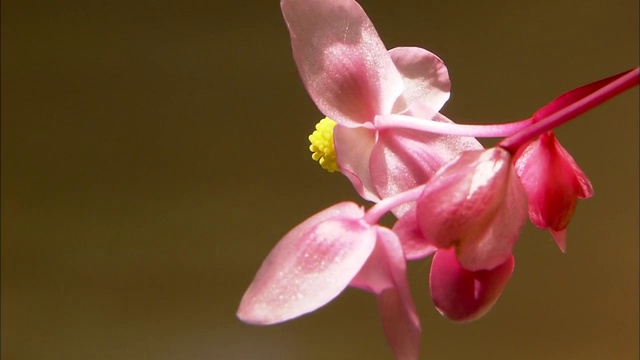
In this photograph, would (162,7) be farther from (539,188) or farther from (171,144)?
(539,188)

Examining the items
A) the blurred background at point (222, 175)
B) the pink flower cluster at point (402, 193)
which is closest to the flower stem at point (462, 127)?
the pink flower cluster at point (402, 193)

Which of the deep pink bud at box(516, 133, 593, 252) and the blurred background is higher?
the deep pink bud at box(516, 133, 593, 252)

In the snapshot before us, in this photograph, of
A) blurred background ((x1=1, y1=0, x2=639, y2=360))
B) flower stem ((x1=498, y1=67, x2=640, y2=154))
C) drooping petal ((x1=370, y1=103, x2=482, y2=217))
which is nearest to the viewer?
flower stem ((x1=498, y1=67, x2=640, y2=154))

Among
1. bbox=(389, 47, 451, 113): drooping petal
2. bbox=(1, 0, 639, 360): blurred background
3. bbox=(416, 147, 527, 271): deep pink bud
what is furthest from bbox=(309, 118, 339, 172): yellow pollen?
bbox=(1, 0, 639, 360): blurred background

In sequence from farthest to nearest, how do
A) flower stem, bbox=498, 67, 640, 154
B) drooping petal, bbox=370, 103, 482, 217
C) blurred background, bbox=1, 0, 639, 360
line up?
blurred background, bbox=1, 0, 639, 360 < drooping petal, bbox=370, 103, 482, 217 < flower stem, bbox=498, 67, 640, 154

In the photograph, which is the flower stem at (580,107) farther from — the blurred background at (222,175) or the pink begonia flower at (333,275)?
the blurred background at (222,175)

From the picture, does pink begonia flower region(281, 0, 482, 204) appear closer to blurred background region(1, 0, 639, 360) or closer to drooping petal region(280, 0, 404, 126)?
drooping petal region(280, 0, 404, 126)

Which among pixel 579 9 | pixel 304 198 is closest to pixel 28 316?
pixel 304 198

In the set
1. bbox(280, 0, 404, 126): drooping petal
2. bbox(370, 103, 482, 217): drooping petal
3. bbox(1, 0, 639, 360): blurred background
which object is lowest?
bbox(1, 0, 639, 360): blurred background
